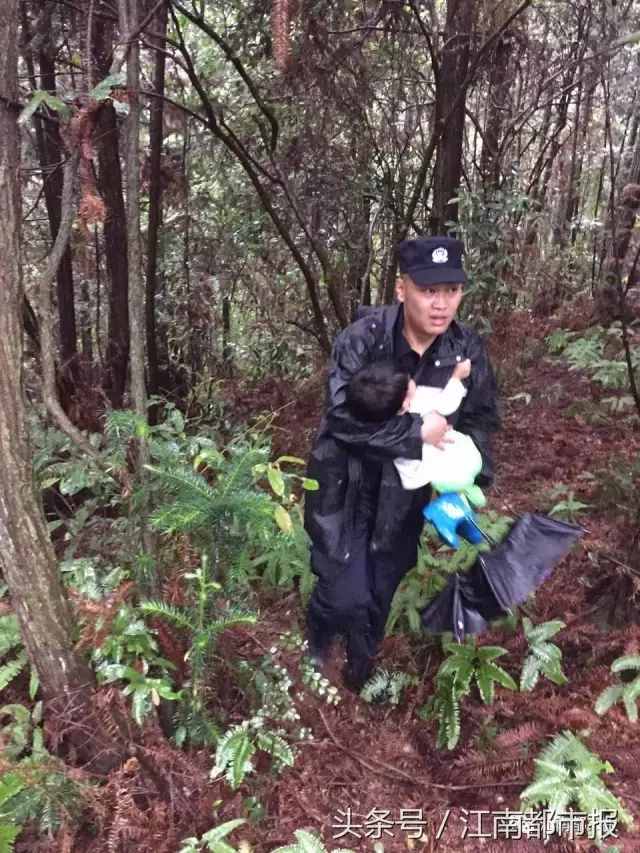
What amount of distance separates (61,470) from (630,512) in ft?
11.9

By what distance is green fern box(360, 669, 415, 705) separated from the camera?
11.9 ft

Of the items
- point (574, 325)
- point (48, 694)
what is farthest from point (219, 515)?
point (574, 325)

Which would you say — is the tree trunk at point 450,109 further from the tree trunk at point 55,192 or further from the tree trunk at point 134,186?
the tree trunk at point 134,186

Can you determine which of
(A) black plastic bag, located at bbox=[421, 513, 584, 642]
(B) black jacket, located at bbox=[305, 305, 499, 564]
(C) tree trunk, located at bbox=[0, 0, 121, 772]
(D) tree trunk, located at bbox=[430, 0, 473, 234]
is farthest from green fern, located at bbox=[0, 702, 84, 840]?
(D) tree trunk, located at bbox=[430, 0, 473, 234]

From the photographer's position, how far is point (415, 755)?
10.9ft

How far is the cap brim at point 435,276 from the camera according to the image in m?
2.78

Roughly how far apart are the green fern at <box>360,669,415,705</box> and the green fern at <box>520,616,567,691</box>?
63 cm

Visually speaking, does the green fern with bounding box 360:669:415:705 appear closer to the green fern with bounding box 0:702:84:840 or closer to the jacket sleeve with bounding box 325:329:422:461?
the jacket sleeve with bounding box 325:329:422:461

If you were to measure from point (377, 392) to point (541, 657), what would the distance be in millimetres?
1862

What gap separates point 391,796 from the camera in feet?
10.2

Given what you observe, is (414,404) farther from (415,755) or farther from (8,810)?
(8,810)

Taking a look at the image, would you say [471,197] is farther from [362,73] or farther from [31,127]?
[31,127]

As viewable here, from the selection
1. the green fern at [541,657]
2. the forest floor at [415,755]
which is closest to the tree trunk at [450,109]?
the forest floor at [415,755]

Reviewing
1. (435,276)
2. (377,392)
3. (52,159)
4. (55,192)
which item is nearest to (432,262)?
(435,276)
